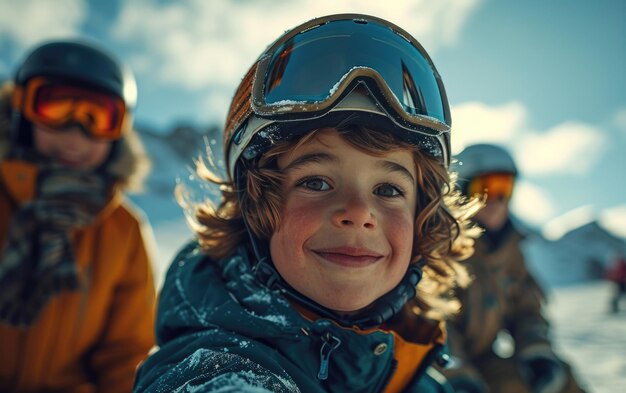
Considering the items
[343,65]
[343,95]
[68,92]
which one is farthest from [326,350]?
[68,92]

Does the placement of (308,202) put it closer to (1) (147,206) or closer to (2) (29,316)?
(2) (29,316)

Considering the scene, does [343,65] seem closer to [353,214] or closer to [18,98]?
[353,214]

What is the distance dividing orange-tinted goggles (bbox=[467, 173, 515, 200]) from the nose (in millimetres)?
2855

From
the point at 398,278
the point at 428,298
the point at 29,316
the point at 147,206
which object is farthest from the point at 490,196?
the point at 147,206

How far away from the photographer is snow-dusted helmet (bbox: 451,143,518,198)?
12.9ft

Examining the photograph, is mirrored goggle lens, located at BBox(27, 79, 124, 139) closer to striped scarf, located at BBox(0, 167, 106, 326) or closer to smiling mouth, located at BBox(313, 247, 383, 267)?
striped scarf, located at BBox(0, 167, 106, 326)

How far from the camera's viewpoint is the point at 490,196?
3.84 m

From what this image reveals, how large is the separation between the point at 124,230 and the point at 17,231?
605 millimetres

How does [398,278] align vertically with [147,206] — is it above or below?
above

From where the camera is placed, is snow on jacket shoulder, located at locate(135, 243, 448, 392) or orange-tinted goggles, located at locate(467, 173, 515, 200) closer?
snow on jacket shoulder, located at locate(135, 243, 448, 392)

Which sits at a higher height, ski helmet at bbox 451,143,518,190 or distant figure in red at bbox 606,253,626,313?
ski helmet at bbox 451,143,518,190

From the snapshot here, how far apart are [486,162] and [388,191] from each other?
284 centimetres

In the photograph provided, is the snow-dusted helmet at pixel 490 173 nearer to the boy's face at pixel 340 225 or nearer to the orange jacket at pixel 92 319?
the boy's face at pixel 340 225

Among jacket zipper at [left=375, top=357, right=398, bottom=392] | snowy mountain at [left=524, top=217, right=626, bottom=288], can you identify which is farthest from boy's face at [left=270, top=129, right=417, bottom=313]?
snowy mountain at [left=524, top=217, right=626, bottom=288]
